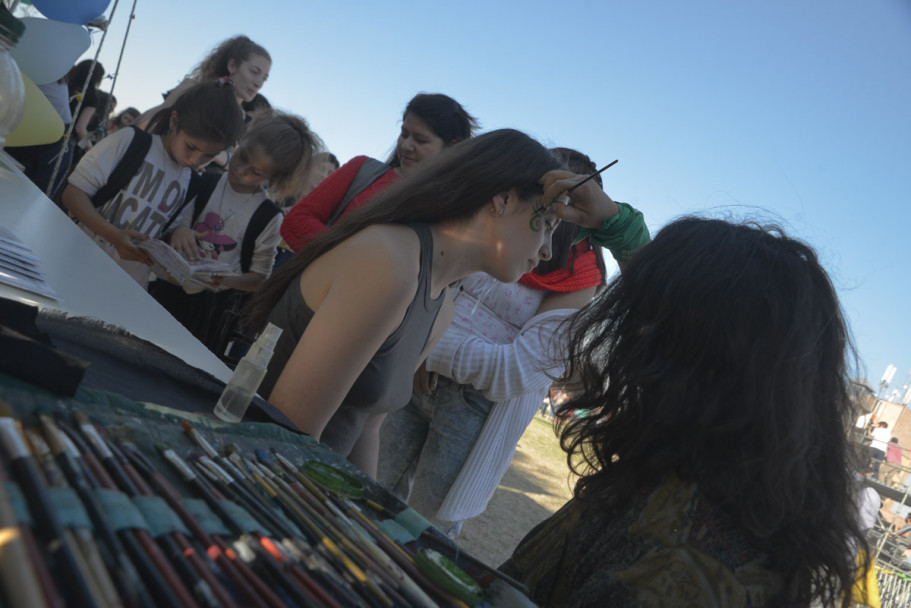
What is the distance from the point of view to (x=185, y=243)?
3004mm

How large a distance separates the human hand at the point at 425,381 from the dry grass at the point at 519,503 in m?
0.65

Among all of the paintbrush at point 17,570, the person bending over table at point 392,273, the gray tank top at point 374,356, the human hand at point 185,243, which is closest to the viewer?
the paintbrush at point 17,570

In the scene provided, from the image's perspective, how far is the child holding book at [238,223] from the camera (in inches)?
120

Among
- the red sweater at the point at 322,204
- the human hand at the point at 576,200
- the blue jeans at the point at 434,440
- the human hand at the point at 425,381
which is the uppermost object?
the human hand at the point at 576,200

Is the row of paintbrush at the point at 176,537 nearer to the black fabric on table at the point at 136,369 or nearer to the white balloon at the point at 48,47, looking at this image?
the black fabric on table at the point at 136,369

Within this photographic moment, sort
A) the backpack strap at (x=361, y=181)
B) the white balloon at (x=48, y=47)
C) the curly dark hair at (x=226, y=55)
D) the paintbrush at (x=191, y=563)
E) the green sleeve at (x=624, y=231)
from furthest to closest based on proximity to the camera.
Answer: the curly dark hair at (x=226, y=55)
the backpack strap at (x=361, y=181)
the white balloon at (x=48, y=47)
the green sleeve at (x=624, y=231)
the paintbrush at (x=191, y=563)

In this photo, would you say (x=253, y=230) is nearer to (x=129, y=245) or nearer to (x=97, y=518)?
(x=129, y=245)

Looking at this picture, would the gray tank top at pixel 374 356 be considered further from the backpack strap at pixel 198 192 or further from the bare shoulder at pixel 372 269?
the backpack strap at pixel 198 192

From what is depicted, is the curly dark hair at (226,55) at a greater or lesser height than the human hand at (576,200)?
greater

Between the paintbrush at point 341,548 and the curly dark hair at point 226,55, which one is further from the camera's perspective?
the curly dark hair at point 226,55

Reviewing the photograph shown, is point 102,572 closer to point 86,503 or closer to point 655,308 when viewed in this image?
point 86,503

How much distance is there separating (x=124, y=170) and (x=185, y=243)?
1.26ft

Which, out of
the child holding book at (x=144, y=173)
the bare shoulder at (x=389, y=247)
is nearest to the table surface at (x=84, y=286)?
the bare shoulder at (x=389, y=247)

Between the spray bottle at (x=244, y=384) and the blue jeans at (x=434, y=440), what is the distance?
1430 mm
